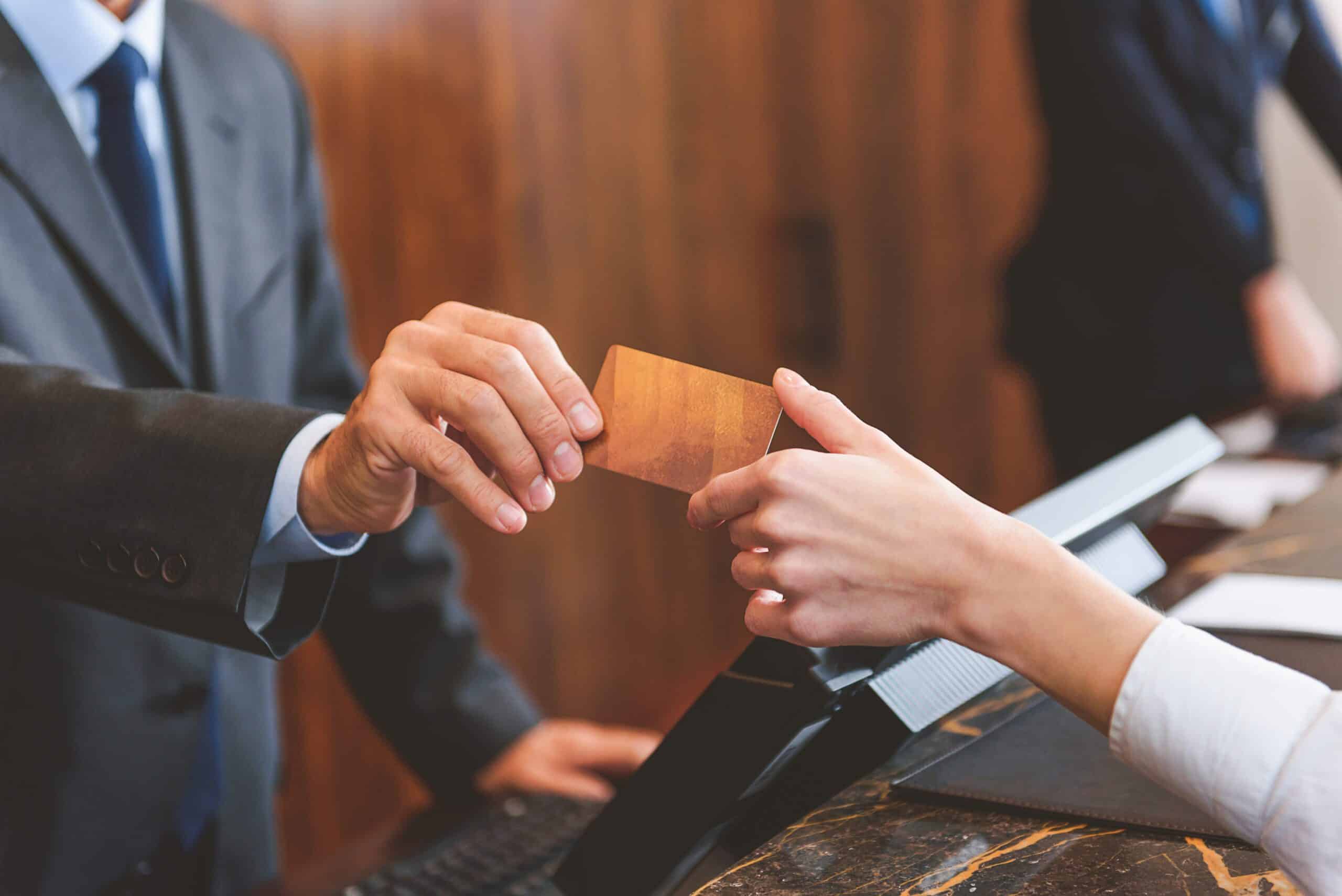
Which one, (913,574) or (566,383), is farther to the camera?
(566,383)

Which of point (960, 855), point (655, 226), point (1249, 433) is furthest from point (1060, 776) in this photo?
point (655, 226)

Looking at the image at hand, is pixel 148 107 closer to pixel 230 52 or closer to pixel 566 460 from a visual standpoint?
pixel 230 52

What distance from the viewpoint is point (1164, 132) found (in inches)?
94.9

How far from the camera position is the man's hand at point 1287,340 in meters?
2.31

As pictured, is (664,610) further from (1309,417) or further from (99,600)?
(99,600)

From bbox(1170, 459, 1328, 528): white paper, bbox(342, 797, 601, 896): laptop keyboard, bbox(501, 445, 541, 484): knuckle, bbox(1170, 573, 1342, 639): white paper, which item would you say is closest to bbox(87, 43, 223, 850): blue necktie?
bbox(342, 797, 601, 896): laptop keyboard

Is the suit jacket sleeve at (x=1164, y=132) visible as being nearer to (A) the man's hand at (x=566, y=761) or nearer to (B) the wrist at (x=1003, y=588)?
(A) the man's hand at (x=566, y=761)

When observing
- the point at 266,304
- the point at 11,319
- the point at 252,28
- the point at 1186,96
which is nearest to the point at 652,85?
the point at 252,28

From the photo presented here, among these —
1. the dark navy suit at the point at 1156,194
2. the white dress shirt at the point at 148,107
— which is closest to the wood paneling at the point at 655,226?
the dark navy suit at the point at 1156,194

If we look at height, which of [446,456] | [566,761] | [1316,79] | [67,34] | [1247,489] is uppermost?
[1316,79]

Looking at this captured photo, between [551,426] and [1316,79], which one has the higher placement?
[1316,79]

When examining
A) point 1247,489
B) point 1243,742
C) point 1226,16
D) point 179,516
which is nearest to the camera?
point 1243,742

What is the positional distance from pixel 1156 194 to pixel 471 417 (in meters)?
2.04

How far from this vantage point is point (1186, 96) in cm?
248
